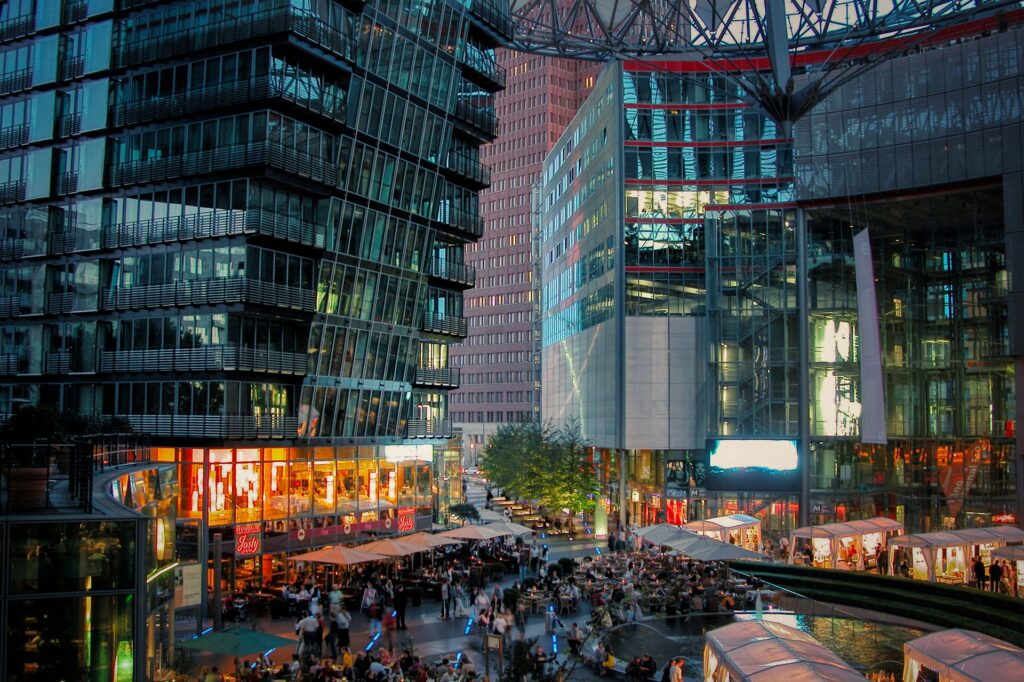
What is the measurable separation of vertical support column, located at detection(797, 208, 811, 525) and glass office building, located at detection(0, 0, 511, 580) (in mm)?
22033

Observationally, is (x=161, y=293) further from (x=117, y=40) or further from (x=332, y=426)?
(x=117, y=40)

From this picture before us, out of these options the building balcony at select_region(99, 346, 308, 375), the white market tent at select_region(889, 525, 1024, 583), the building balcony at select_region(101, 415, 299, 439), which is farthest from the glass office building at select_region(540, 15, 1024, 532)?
the building balcony at select_region(101, 415, 299, 439)

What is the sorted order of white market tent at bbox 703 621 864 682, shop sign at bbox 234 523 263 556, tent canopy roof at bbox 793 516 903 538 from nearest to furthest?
white market tent at bbox 703 621 864 682 < shop sign at bbox 234 523 263 556 < tent canopy roof at bbox 793 516 903 538

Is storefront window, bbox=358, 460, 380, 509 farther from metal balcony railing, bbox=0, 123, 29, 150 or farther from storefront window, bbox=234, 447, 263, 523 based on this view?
metal balcony railing, bbox=0, 123, 29, 150

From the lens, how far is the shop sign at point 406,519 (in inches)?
2000

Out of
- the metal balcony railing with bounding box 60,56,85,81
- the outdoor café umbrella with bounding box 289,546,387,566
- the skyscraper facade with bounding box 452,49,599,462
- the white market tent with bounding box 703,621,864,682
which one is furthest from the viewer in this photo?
the skyscraper facade with bounding box 452,49,599,462

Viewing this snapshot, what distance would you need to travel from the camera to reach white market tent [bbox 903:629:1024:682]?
18.3m

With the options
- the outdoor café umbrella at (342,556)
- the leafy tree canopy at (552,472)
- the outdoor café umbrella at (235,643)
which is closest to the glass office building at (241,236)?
the outdoor café umbrella at (342,556)

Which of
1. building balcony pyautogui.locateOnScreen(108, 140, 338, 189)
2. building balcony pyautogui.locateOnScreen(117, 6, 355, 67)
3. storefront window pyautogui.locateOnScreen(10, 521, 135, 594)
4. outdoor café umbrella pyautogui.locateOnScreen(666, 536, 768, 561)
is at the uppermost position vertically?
building balcony pyautogui.locateOnScreen(117, 6, 355, 67)

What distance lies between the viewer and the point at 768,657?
740 inches

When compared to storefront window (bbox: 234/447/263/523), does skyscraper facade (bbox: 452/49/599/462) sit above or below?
above

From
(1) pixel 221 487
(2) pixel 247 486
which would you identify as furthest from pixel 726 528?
(1) pixel 221 487

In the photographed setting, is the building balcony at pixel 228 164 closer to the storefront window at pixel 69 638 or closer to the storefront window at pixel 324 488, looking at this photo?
the storefront window at pixel 324 488

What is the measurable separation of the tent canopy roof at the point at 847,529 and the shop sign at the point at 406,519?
18818 millimetres
